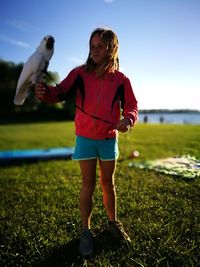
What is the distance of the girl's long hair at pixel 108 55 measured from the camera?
313cm

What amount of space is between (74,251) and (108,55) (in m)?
1.90

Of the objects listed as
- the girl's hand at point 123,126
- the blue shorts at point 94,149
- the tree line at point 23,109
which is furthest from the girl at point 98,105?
the tree line at point 23,109

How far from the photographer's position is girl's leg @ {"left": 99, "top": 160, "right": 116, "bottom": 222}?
10.4ft

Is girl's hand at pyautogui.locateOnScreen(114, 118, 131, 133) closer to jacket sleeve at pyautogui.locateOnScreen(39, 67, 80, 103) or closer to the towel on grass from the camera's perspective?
jacket sleeve at pyautogui.locateOnScreen(39, 67, 80, 103)

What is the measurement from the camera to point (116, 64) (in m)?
3.28

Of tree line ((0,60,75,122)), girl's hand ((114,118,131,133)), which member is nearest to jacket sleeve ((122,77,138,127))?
girl's hand ((114,118,131,133))

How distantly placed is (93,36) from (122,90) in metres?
0.61

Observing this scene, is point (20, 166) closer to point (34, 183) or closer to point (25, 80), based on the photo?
point (34, 183)

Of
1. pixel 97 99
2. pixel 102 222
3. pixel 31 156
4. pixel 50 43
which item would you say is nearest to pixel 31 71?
pixel 50 43

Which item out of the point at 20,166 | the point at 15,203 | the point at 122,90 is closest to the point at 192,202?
the point at 122,90

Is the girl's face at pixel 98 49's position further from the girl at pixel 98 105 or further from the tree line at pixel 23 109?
the tree line at pixel 23 109

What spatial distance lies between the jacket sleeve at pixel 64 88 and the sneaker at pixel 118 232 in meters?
1.38

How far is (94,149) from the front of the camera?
3145mm

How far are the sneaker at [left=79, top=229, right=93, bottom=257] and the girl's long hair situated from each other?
1553 millimetres
